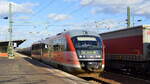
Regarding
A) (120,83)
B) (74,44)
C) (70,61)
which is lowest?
(120,83)

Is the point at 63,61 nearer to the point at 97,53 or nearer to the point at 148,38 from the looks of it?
the point at 97,53

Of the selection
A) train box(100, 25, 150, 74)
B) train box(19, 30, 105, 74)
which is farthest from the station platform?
train box(100, 25, 150, 74)

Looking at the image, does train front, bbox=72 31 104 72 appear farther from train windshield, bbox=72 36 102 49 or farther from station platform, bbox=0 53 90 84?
station platform, bbox=0 53 90 84

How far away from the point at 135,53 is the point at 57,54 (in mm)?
5909

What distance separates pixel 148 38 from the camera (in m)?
17.8

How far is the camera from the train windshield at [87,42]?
55.9ft

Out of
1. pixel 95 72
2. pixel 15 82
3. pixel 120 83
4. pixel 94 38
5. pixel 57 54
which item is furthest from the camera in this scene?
pixel 57 54

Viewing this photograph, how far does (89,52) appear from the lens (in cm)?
1677

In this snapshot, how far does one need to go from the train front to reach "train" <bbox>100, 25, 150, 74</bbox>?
2.67 meters

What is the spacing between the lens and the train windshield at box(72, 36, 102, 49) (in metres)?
17.0

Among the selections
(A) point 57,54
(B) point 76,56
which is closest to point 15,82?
(B) point 76,56

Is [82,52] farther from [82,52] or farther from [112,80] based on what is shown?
[112,80]

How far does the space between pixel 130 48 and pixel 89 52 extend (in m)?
3.81

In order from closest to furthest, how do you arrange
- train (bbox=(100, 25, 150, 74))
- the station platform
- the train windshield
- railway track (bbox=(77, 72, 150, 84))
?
the station platform
railway track (bbox=(77, 72, 150, 84))
the train windshield
train (bbox=(100, 25, 150, 74))
